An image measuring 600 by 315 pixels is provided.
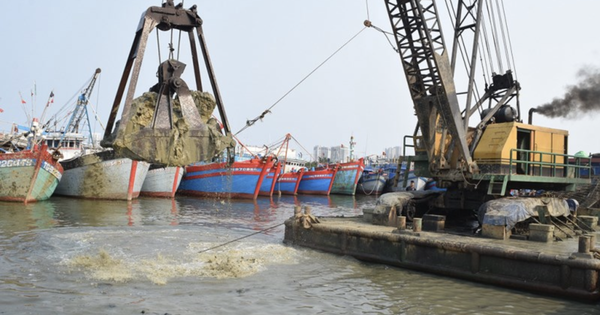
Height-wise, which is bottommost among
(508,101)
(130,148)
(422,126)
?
(130,148)

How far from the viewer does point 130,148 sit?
26.6 ft

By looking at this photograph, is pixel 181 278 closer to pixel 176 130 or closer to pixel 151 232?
pixel 176 130

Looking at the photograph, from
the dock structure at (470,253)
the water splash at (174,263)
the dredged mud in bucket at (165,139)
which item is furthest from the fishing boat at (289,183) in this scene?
the dredged mud in bucket at (165,139)

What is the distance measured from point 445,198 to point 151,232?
28.7ft

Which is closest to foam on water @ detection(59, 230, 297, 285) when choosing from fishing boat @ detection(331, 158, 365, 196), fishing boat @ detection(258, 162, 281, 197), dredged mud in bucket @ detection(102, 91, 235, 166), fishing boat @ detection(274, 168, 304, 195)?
dredged mud in bucket @ detection(102, 91, 235, 166)

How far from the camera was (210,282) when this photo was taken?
346 inches

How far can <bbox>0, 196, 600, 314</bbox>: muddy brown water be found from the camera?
749cm

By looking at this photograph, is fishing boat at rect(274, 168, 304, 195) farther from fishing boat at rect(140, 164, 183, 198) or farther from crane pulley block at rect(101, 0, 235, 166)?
crane pulley block at rect(101, 0, 235, 166)

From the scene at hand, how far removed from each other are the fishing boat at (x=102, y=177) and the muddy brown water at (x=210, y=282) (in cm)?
1285

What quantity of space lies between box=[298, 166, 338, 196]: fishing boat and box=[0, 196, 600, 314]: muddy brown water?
28830 mm

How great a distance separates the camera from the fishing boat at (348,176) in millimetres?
43719

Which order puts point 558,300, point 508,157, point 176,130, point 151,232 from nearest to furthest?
1. point 558,300
2. point 176,130
3. point 508,157
4. point 151,232

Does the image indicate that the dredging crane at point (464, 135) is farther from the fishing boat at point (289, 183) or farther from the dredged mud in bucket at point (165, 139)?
the fishing boat at point (289, 183)

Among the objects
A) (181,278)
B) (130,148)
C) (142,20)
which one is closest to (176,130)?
(130,148)
